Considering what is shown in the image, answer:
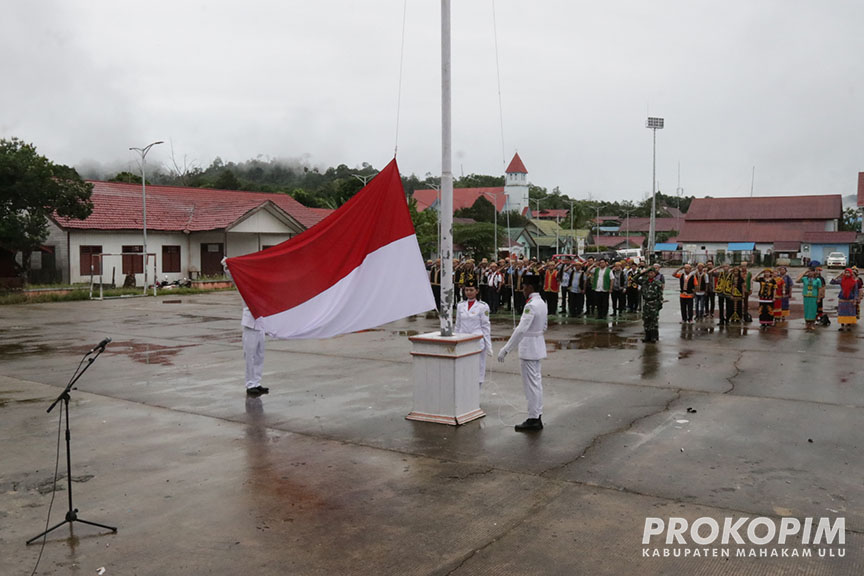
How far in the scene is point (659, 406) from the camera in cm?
998

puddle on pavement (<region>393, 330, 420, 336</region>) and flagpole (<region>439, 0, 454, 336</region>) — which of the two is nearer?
flagpole (<region>439, 0, 454, 336</region>)

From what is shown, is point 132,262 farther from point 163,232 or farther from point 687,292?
point 687,292

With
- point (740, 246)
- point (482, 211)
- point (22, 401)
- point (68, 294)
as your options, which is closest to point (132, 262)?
point (68, 294)

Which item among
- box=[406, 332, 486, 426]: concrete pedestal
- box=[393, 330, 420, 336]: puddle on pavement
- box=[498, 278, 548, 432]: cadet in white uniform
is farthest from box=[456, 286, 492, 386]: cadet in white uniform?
box=[393, 330, 420, 336]: puddle on pavement

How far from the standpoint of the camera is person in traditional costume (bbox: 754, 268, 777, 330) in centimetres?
1942

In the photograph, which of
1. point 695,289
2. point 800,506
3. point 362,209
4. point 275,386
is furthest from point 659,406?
point 695,289

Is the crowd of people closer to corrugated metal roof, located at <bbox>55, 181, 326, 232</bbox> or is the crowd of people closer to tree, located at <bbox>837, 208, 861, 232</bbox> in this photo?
corrugated metal roof, located at <bbox>55, 181, 326, 232</bbox>

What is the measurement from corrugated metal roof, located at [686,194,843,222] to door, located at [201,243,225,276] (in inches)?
2192

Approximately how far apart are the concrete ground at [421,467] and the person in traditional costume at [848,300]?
4.98 m

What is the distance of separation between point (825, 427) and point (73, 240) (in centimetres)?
3863

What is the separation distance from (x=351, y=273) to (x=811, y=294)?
1520 cm

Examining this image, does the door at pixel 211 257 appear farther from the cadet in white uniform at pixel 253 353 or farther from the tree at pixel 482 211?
the tree at pixel 482 211

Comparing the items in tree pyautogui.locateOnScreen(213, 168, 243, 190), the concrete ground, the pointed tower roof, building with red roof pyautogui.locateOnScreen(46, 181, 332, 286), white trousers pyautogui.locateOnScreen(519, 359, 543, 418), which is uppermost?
the pointed tower roof

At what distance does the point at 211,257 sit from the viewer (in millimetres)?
45125
